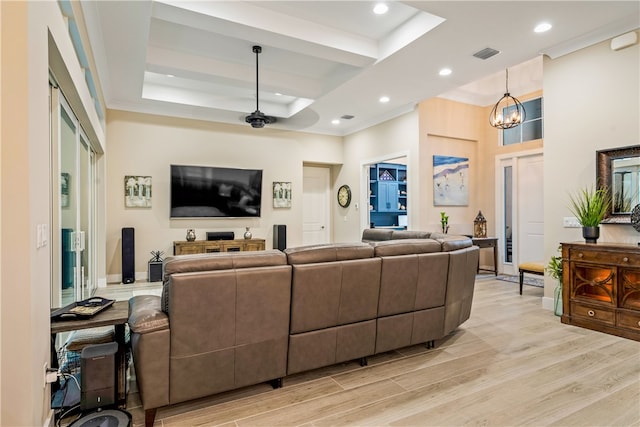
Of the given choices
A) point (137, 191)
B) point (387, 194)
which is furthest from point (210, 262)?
point (387, 194)

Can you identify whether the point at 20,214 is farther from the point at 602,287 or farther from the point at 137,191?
the point at 137,191

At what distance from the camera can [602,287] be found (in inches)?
137

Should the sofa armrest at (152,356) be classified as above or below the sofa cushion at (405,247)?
below

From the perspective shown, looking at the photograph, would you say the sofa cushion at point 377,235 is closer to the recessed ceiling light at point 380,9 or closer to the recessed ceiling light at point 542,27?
the recessed ceiling light at point 380,9

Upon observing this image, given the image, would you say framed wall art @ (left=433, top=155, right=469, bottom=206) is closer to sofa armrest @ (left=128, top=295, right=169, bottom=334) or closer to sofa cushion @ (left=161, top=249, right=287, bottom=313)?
sofa cushion @ (left=161, top=249, right=287, bottom=313)

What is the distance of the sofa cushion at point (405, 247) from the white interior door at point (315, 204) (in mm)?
5457

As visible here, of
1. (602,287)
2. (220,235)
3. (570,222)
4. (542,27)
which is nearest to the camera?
(602,287)

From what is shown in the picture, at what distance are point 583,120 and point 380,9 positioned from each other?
263cm

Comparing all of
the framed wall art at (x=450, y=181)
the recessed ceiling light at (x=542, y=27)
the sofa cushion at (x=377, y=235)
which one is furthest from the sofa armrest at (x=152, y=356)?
the framed wall art at (x=450, y=181)

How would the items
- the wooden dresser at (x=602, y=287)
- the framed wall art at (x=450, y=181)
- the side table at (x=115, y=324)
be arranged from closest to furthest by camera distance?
the side table at (x=115, y=324) < the wooden dresser at (x=602, y=287) < the framed wall art at (x=450, y=181)

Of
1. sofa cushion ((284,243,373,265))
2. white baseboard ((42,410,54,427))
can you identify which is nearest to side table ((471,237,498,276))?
sofa cushion ((284,243,373,265))

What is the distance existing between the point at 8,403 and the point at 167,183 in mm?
5390

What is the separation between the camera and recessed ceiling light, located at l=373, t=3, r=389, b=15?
3.55 m

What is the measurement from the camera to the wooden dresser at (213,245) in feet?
20.5
